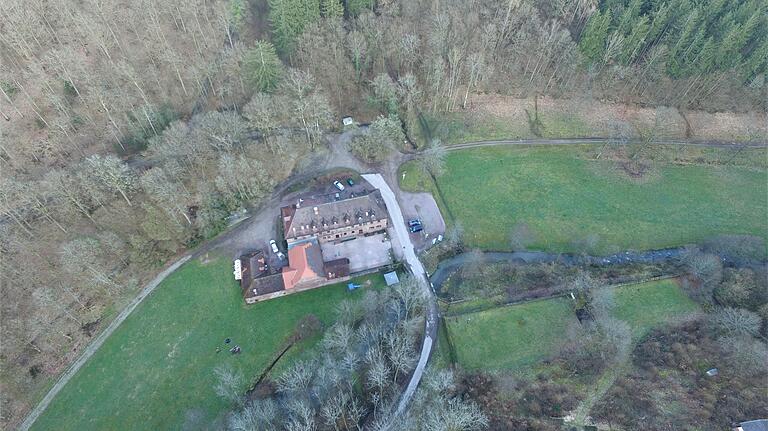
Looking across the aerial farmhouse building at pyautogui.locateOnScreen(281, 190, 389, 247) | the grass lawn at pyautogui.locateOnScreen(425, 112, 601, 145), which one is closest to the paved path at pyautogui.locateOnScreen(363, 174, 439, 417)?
the aerial farmhouse building at pyautogui.locateOnScreen(281, 190, 389, 247)

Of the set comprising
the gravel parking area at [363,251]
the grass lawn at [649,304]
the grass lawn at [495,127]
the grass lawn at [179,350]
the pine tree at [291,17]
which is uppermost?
the pine tree at [291,17]

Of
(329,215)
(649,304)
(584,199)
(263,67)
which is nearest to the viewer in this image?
(649,304)

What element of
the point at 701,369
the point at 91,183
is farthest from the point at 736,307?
the point at 91,183

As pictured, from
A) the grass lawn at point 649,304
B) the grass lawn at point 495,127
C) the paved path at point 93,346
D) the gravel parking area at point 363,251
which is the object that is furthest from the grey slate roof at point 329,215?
the grass lawn at point 649,304

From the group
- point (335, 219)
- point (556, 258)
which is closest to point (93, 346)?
point (335, 219)

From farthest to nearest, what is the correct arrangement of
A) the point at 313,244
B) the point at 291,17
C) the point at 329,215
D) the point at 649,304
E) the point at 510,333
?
the point at 291,17 < the point at 329,215 < the point at 313,244 < the point at 649,304 < the point at 510,333

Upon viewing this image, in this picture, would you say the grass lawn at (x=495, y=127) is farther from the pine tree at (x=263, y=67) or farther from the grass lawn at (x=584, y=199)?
the pine tree at (x=263, y=67)

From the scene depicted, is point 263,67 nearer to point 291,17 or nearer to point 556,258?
point 291,17
